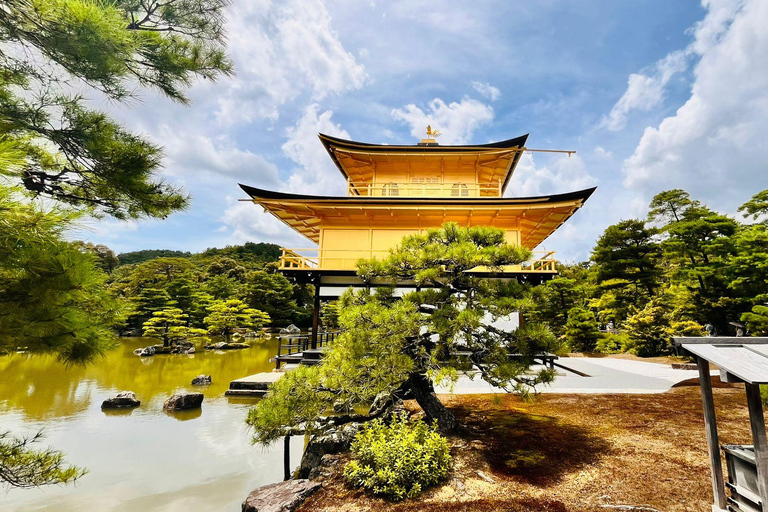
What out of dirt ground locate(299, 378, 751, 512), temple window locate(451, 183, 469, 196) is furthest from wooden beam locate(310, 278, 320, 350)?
temple window locate(451, 183, 469, 196)

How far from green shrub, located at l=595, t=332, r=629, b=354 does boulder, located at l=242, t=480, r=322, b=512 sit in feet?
51.5

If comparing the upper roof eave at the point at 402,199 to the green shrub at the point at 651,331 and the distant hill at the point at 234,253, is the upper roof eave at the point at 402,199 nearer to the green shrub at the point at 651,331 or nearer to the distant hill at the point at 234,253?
the green shrub at the point at 651,331

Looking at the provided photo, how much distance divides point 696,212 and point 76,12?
20.3m

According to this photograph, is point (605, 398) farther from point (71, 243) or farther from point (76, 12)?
point (76, 12)

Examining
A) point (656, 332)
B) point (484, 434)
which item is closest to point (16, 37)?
point (484, 434)

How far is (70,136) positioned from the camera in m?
2.52

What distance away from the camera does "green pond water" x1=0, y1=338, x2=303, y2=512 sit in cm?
406

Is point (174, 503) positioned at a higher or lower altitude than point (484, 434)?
lower

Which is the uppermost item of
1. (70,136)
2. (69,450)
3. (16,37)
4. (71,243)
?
(16,37)

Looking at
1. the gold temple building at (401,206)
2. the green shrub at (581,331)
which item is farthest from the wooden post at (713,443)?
the green shrub at (581,331)

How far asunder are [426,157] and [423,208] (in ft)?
9.24

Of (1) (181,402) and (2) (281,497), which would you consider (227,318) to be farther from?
(2) (281,497)

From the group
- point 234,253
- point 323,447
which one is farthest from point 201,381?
point 234,253

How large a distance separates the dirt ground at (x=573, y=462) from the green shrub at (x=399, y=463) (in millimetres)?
109
